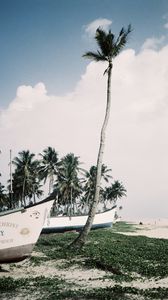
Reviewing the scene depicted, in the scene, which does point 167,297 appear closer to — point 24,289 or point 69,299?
point 69,299

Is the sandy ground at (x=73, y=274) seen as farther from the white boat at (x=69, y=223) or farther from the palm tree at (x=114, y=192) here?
the palm tree at (x=114, y=192)

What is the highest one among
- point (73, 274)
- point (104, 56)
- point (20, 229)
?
point (104, 56)

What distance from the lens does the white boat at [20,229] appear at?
1446 cm

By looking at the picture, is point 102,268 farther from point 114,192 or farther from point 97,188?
point 114,192

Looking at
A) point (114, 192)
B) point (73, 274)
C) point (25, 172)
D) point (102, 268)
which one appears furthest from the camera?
point (114, 192)

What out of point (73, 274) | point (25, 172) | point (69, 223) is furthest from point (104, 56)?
point (25, 172)

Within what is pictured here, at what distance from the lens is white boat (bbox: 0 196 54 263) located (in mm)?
14461

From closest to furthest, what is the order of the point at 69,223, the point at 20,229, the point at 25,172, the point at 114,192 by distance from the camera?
1. the point at 20,229
2. the point at 69,223
3. the point at 25,172
4. the point at 114,192

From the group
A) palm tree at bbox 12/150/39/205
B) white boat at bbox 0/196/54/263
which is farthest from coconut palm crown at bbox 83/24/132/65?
palm tree at bbox 12/150/39/205

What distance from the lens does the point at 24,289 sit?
35.4 ft

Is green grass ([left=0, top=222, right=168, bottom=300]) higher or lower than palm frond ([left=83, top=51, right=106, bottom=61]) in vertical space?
lower

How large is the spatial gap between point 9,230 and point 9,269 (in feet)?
6.14

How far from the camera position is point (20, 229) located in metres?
14.8

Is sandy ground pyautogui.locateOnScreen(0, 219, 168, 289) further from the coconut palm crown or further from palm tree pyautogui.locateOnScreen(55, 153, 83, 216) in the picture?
palm tree pyautogui.locateOnScreen(55, 153, 83, 216)
